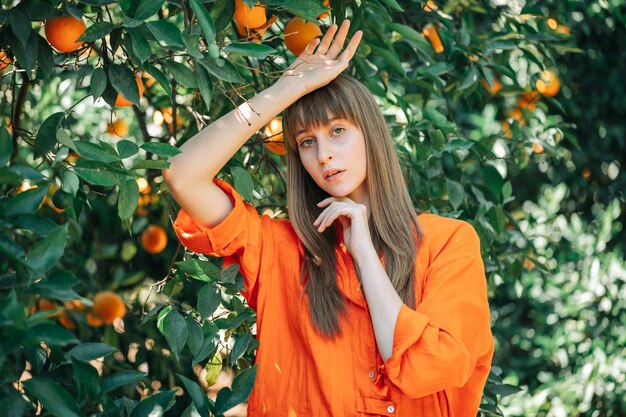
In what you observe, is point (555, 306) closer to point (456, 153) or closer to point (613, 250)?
point (613, 250)

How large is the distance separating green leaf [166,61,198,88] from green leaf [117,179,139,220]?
203mm

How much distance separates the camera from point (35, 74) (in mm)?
1681

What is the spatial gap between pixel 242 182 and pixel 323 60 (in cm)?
27

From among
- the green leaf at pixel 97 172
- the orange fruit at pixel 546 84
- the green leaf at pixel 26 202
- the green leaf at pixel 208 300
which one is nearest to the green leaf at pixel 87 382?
the green leaf at pixel 26 202

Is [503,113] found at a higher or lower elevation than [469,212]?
lower

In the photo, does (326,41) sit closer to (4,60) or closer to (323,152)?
(323,152)

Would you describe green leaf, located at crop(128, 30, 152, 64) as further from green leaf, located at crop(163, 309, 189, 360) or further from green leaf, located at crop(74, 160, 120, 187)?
green leaf, located at crop(163, 309, 189, 360)

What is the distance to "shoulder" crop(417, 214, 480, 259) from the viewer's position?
5.12 feet

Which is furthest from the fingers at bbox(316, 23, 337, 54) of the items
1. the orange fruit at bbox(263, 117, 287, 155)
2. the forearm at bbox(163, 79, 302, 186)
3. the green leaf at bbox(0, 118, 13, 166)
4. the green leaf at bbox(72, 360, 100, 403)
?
the green leaf at bbox(72, 360, 100, 403)

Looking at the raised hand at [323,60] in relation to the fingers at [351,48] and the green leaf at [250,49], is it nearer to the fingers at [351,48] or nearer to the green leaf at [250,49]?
the fingers at [351,48]

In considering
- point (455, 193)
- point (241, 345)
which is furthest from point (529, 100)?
point (241, 345)

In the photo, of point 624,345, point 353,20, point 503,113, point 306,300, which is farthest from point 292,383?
point 503,113

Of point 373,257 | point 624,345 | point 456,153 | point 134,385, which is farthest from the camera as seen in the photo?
point 624,345

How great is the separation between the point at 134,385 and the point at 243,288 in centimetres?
96
